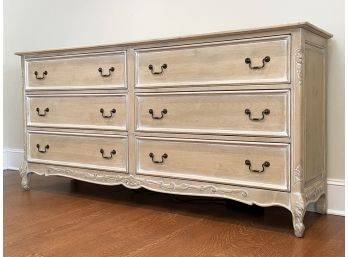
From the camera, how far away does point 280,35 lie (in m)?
1.78

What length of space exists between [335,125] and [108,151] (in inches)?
46.6

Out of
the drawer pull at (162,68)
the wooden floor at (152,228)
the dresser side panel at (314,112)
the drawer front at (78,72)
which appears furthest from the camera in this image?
the drawer front at (78,72)

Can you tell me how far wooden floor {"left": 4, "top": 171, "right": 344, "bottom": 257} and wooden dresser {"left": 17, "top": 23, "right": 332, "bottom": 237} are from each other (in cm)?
13

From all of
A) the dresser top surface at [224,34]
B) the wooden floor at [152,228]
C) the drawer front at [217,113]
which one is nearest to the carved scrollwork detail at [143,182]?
the wooden floor at [152,228]

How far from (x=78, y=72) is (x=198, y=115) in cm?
80

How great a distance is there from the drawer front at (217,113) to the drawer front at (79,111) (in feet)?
0.46

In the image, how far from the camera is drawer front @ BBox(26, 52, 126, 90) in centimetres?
226

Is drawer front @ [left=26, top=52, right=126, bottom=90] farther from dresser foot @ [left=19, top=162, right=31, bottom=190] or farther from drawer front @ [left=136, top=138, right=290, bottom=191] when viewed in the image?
dresser foot @ [left=19, top=162, right=31, bottom=190]

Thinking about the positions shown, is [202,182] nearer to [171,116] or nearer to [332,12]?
[171,116]

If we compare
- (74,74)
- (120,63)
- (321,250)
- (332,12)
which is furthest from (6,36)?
(321,250)

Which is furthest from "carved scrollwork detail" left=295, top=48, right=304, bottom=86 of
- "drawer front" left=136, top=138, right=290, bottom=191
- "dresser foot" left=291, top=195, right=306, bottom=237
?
"dresser foot" left=291, top=195, right=306, bottom=237

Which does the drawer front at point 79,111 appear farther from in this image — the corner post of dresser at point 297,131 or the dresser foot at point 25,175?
the corner post of dresser at point 297,131

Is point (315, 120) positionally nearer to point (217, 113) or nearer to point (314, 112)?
point (314, 112)

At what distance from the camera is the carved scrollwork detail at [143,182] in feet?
6.40
